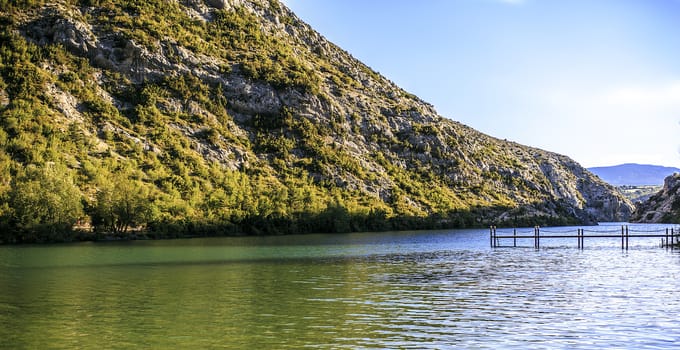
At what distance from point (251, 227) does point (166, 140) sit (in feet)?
109

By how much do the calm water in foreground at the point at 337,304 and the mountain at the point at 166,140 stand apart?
53750mm

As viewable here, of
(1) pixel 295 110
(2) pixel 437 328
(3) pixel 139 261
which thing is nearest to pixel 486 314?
(2) pixel 437 328

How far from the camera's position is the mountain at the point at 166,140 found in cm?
11819

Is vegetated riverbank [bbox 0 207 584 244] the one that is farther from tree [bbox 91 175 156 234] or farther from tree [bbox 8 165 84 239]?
tree [bbox 91 175 156 234]

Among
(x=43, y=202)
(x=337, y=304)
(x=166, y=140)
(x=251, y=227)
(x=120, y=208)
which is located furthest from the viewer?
(x=166, y=140)

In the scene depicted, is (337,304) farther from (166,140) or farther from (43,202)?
(166,140)

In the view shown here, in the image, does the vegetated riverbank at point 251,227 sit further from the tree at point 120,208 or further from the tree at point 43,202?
the tree at point 120,208

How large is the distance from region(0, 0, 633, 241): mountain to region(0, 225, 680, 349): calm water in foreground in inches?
Answer: 2116

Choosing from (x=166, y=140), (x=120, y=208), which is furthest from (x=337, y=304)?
(x=166, y=140)

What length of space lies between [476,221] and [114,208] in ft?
368

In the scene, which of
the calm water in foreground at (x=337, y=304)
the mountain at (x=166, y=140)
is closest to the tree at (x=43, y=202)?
the mountain at (x=166, y=140)

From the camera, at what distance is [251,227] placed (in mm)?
140375

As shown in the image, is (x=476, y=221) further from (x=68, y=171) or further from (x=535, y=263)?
(x=535, y=263)

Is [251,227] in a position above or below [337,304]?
above
